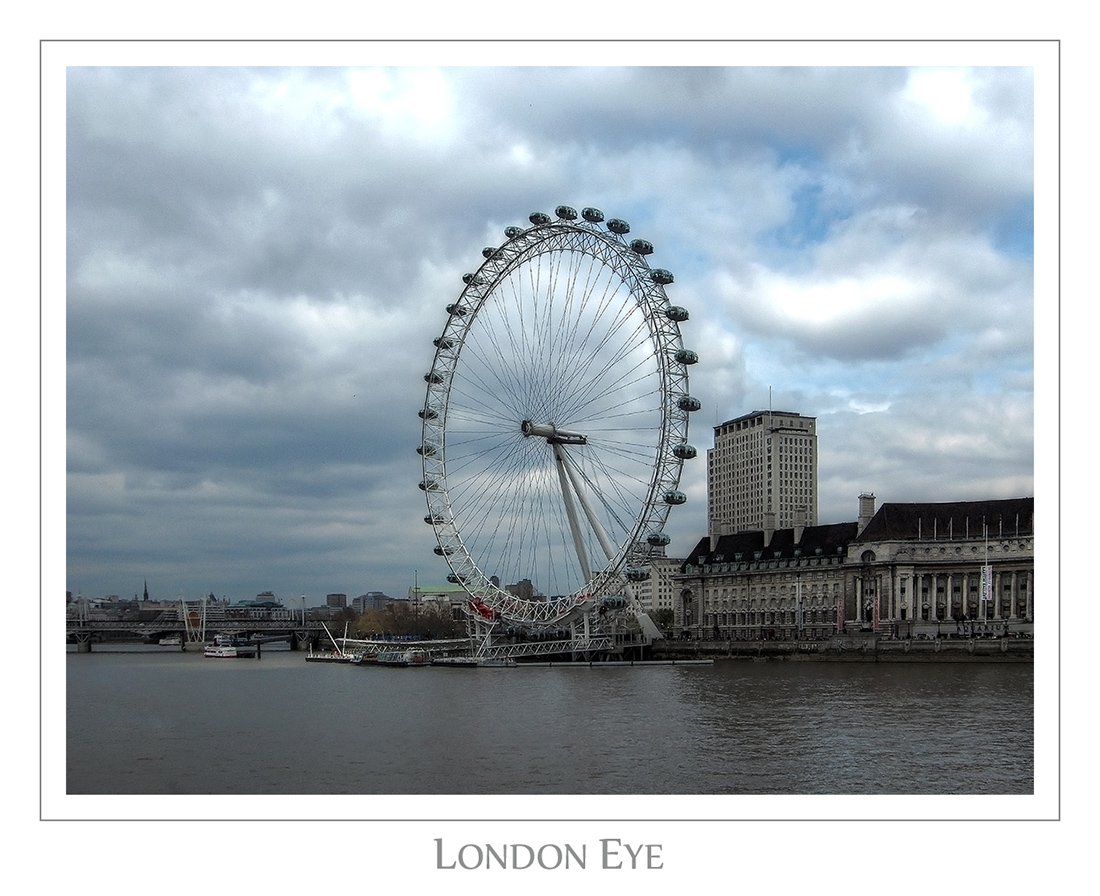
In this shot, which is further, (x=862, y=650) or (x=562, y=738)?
(x=862, y=650)

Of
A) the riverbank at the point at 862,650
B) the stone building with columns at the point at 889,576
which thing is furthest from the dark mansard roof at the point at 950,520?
the riverbank at the point at 862,650

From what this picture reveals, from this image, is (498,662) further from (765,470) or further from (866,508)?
(765,470)

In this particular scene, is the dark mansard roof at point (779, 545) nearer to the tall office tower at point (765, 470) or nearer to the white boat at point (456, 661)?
the tall office tower at point (765, 470)

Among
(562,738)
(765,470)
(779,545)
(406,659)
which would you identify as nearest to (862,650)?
(406,659)

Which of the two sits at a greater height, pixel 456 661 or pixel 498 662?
pixel 498 662

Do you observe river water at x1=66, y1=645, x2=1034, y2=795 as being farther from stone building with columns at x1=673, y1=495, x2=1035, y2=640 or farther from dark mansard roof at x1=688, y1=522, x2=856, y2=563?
dark mansard roof at x1=688, y1=522, x2=856, y2=563

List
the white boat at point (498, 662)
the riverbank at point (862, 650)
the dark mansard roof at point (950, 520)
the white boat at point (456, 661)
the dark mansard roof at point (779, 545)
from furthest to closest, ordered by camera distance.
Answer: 1. the dark mansard roof at point (779, 545)
2. the dark mansard roof at point (950, 520)
3. the white boat at point (456, 661)
4. the white boat at point (498, 662)
5. the riverbank at point (862, 650)

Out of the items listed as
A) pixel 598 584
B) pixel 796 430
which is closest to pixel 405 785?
pixel 598 584
